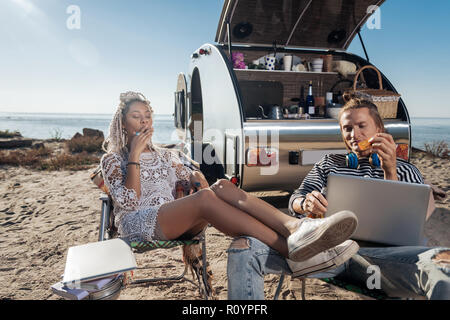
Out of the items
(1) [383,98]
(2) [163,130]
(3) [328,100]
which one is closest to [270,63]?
(3) [328,100]

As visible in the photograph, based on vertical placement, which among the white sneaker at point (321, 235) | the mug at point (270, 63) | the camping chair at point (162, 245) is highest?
the mug at point (270, 63)

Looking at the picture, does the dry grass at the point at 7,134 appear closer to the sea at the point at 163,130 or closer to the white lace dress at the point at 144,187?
the sea at the point at 163,130

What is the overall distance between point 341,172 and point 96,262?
5.00ft

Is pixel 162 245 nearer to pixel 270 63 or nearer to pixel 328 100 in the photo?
pixel 270 63

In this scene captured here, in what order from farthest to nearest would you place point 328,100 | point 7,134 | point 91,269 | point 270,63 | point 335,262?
point 7,134 < point 328,100 < point 270,63 < point 335,262 < point 91,269

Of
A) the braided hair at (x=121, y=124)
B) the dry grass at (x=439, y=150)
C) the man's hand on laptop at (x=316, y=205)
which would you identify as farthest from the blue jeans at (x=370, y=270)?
the dry grass at (x=439, y=150)

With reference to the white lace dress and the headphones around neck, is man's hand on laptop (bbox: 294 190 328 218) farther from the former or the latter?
the white lace dress

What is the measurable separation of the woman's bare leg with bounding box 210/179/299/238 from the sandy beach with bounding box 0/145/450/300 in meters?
0.49

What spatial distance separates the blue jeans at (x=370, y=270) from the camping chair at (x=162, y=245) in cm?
50

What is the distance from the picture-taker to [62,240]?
3.21 meters

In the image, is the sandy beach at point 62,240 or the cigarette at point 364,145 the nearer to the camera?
the cigarette at point 364,145

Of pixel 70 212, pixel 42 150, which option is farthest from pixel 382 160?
pixel 42 150

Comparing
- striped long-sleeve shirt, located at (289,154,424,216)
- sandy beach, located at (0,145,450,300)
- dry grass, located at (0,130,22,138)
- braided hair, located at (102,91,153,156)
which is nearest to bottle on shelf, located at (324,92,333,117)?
sandy beach, located at (0,145,450,300)

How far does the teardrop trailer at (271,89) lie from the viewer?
3066 mm
